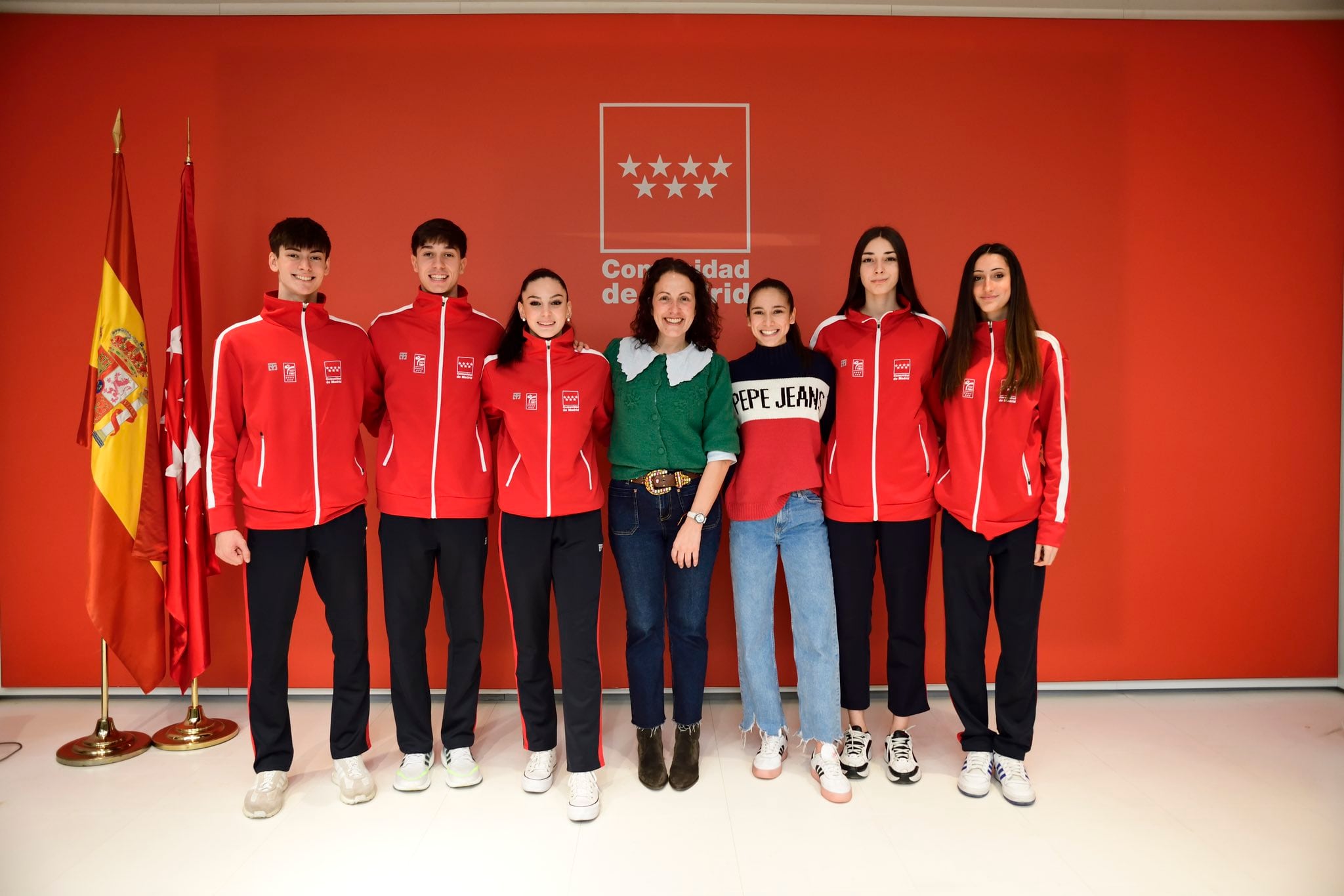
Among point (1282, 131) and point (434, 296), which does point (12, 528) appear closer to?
point (434, 296)

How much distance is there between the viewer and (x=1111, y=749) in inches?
105

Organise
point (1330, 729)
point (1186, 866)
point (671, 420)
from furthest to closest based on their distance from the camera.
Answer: point (1330, 729), point (671, 420), point (1186, 866)

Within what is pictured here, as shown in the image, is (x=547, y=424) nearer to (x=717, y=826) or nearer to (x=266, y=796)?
(x=717, y=826)

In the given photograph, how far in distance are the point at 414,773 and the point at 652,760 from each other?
784 millimetres

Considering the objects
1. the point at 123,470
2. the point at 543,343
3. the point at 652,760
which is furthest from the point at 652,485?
the point at 123,470

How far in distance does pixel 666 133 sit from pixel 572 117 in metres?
0.40

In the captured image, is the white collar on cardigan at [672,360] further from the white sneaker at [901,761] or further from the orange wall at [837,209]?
the white sneaker at [901,761]

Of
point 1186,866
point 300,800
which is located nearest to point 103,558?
point 300,800

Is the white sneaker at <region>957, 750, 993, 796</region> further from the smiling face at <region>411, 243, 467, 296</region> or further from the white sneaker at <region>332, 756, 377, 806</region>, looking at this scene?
the smiling face at <region>411, 243, 467, 296</region>

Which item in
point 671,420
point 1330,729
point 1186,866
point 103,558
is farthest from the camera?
point 1330,729

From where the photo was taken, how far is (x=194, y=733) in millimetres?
2711

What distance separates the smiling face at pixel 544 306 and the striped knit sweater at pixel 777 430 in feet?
2.10

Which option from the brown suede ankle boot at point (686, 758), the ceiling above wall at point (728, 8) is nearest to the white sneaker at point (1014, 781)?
the brown suede ankle boot at point (686, 758)

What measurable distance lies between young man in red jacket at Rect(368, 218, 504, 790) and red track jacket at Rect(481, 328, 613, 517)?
113mm
